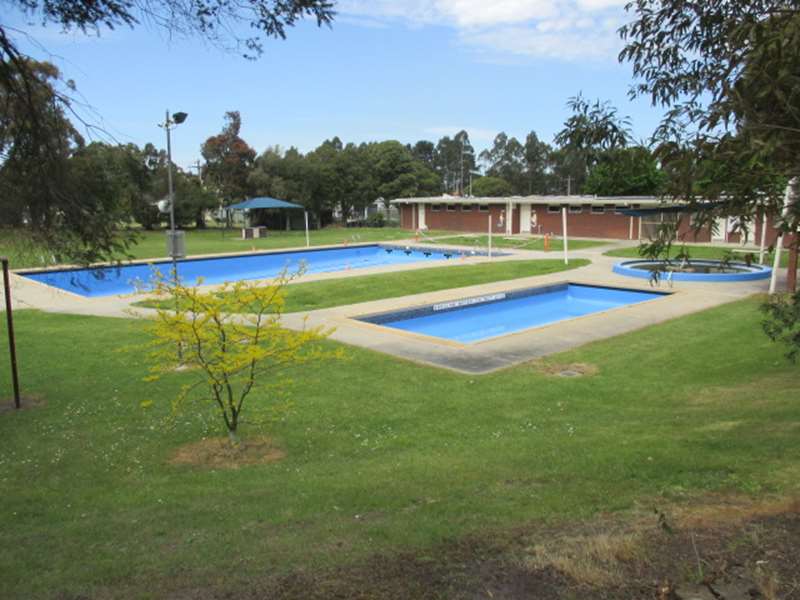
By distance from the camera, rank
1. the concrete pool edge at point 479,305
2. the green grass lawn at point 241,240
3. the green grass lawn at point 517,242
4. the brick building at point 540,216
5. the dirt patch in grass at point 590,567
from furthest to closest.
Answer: the brick building at point 540,216 < the green grass lawn at point 241,240 < the green grass lawn at point 517,242 < the concrete pool edge at point 479,305 < the dirt patch in grass at point 590,567

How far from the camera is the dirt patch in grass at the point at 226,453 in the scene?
6.84m

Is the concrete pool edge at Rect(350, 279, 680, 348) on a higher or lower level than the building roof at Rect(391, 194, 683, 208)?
lower

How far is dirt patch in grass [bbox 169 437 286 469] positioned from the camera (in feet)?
22.4

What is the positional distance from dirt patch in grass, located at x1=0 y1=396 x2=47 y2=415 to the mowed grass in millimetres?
189

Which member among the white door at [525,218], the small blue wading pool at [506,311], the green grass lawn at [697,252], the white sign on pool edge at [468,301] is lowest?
the small blue wading pool at [506,311]

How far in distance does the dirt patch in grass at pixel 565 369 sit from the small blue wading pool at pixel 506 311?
4371 millimetres

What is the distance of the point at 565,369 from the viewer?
10.6 metres

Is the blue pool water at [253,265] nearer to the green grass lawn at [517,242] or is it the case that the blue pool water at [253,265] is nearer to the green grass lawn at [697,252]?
the green grass lawn at [517,242]

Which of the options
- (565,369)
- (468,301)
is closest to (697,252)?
(468,301)

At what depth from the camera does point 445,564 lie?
3.88 meters

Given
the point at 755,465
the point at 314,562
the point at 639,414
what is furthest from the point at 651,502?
the point at 639,414

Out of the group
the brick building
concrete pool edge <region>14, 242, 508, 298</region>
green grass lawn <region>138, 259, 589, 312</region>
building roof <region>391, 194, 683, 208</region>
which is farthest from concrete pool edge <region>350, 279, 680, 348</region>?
building roof <region>391, 194, 683, 208</region>

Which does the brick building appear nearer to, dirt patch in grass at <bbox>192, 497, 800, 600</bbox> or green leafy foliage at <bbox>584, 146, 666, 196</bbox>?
green leafy foliage at <bbox>584, 146, 666, 196</bbox>

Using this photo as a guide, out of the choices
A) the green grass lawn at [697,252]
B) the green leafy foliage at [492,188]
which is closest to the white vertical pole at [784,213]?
the green grass lawn at [697,252]
